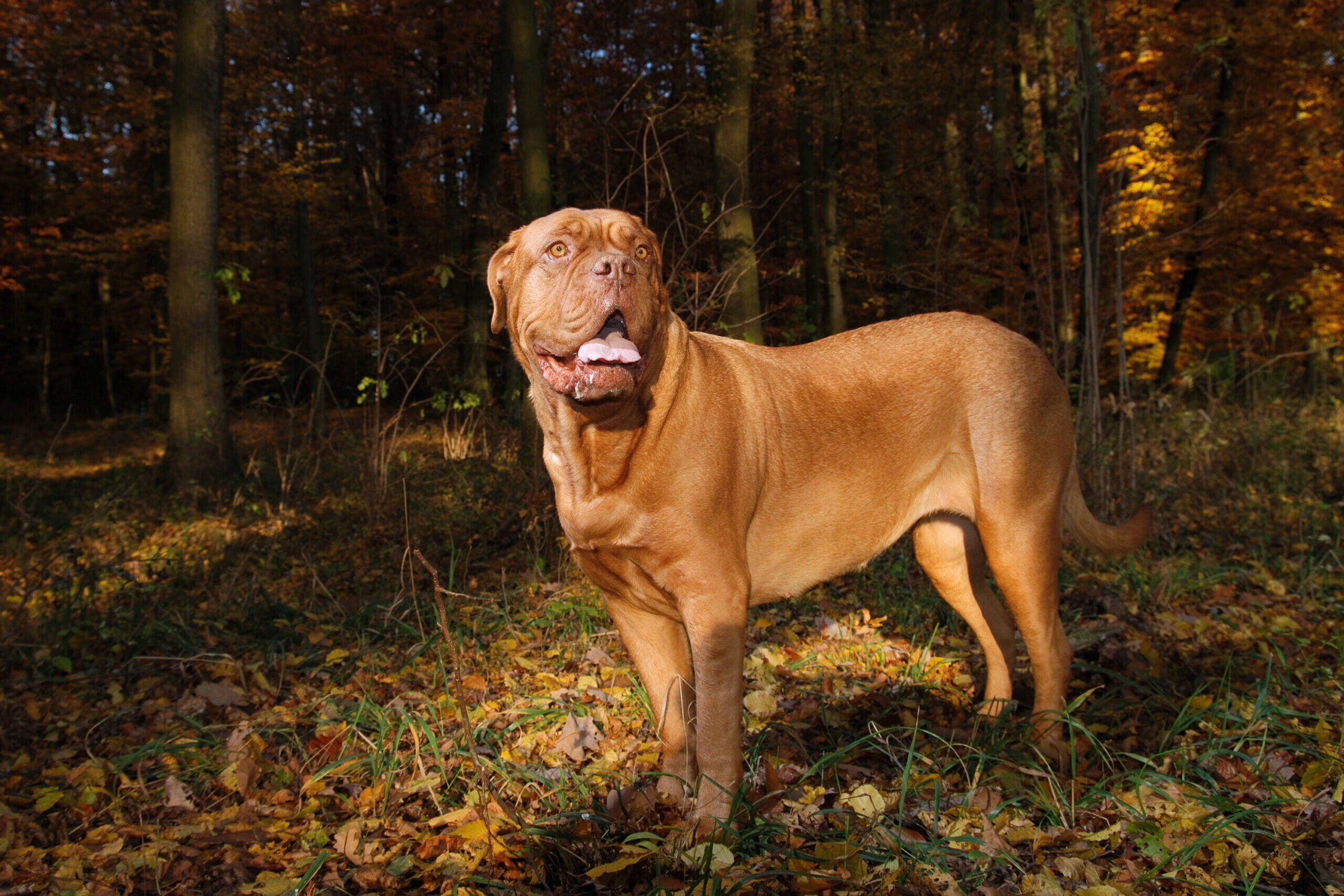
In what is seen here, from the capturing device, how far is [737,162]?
8.26m

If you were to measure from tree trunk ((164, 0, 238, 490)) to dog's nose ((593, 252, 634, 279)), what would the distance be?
766 centimetres

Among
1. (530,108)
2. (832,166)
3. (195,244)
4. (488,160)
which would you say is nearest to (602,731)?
(530,108)

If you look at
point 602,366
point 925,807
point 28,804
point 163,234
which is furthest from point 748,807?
point 163,234

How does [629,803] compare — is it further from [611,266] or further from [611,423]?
[611,266]

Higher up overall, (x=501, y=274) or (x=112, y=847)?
(x=501, y=274)

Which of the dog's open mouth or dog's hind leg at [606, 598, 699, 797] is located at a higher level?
the dog's open mouth

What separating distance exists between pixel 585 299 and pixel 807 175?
15.1 m

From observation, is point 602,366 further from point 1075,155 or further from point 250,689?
point 1075,155

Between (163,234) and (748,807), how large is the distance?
1692 centimetres

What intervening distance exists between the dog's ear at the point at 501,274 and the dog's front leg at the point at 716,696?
1.12 metres

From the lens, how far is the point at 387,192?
2284 cm

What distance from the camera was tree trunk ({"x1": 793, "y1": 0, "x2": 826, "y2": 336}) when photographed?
1487 centimetres

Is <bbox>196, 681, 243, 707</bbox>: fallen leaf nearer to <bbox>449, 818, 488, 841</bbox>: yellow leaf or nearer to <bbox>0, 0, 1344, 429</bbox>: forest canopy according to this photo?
<bbox>449, 818, 488, 841</bbox>: yellow leaf

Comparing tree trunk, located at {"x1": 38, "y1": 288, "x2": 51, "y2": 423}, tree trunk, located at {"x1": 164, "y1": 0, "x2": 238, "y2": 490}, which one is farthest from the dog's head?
tree trunk, located at {"x1": 38, "y1": 288, "x2": 51, "y2": 423}
